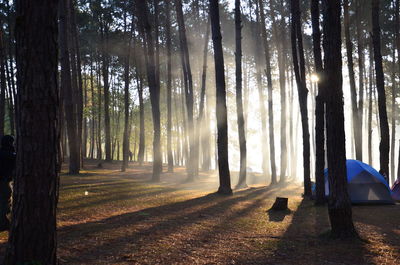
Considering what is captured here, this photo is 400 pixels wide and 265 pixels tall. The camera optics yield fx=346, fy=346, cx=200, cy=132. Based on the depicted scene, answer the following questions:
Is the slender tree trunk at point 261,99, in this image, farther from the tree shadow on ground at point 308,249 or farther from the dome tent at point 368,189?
the tree shadow on ground at point 308,249

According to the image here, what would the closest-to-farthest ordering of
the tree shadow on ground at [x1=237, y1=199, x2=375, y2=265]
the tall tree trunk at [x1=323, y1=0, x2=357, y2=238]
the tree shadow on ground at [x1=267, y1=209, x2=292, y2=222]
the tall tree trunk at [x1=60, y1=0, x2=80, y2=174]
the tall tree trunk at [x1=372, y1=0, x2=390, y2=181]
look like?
1. the tree shadow on ground at [x1=237, y1=199, x2=375, y2=265]
2. the tall tree trunk at [x1=323, y1=0, x2=357, y2=238]
3. the tree shadow on ground at [x1=267, y1=209, x2=292, y2=222]
4. the tall tree trunk at [x1=372, y1=0, x2=390, y2=181]
5. the tall tree trunk at [x1=60, y1=0, x2=80, y2=174]

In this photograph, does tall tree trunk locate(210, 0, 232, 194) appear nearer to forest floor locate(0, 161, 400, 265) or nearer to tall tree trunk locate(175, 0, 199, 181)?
forest floor locate(0, 161, 400, 265)

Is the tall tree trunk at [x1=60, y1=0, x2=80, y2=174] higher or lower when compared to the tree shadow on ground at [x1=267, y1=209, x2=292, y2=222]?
higher

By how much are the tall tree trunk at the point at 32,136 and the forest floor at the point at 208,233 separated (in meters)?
1.04

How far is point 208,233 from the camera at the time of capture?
24.4ft

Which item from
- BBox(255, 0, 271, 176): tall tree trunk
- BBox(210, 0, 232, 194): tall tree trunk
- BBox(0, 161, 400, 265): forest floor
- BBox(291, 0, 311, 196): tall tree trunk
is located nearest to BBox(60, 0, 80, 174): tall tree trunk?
BBox(0, 161, 400, 265): forest floor

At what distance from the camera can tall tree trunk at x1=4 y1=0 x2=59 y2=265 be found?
4051 millimetres

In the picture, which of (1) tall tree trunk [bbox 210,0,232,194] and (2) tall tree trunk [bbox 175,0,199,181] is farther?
(2) tall tree trunk [bbox 175,0,199,181]

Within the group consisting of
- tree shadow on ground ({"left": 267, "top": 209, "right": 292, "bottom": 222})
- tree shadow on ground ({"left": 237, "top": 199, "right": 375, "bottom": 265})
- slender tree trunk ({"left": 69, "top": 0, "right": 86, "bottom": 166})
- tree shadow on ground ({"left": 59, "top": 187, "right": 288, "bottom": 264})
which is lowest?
tree shadow on ground ({"left": 267, "top": 209, "right": 292, "bottom": 222})

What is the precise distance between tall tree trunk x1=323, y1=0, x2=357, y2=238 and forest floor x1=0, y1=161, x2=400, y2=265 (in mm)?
432

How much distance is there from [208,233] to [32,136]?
14.9 ft

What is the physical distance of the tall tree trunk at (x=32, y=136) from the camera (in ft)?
13.3

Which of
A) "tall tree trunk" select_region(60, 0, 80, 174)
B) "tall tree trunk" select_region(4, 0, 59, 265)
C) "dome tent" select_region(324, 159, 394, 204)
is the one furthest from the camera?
"tall tree trunk" select_region(60, 0, 80, 174)

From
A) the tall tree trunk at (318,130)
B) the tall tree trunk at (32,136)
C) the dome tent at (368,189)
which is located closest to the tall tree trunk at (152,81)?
the tall tree trunk at (318,130)
